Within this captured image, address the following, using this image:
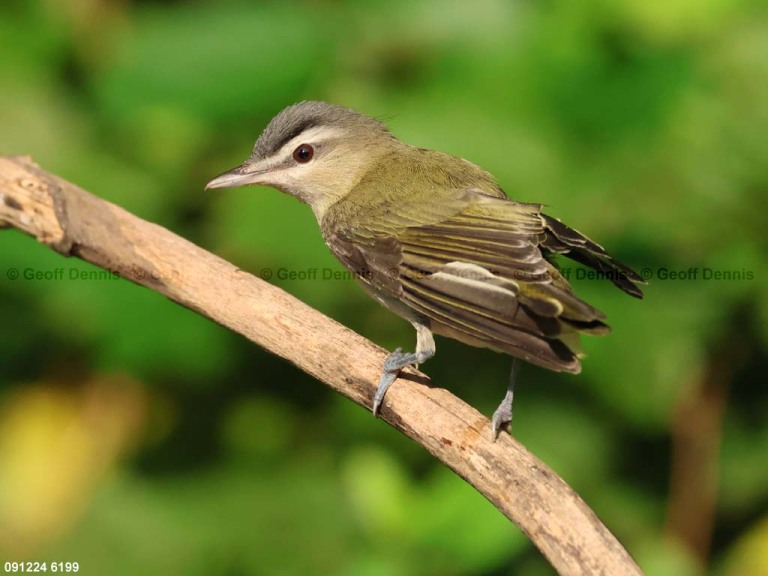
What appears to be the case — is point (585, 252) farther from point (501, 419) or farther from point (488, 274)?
point (501, 419)

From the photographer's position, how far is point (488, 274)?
10.3 feet

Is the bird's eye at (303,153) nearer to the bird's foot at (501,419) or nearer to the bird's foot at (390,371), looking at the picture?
the bird's foot at (390,371)

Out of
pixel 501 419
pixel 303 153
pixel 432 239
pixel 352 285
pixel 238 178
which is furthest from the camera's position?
pixel 352 285

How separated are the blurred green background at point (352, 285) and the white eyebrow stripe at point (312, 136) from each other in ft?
1.21

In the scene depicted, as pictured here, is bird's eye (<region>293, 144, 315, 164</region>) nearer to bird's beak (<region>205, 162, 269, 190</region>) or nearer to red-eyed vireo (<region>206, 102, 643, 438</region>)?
red-eyed vireo (<region>206, 102, 643, 438</region>)

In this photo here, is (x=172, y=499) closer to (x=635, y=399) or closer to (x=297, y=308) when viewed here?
(x=297, y=308)

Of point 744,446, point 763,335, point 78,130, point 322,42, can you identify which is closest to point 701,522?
point 744,446

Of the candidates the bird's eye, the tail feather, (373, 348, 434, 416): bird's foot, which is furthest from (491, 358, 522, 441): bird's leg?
the bird's eye

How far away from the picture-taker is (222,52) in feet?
14.0

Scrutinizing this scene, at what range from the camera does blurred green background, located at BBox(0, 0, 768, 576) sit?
4031 mm

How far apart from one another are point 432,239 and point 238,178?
2.82 feet

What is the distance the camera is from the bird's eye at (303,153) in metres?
3.90

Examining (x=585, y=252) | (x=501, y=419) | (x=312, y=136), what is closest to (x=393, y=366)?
(x=501, y=419)

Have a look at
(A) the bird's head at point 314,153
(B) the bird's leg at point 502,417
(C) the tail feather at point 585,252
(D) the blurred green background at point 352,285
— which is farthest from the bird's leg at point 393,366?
(A) the bird's head at point 314,153
